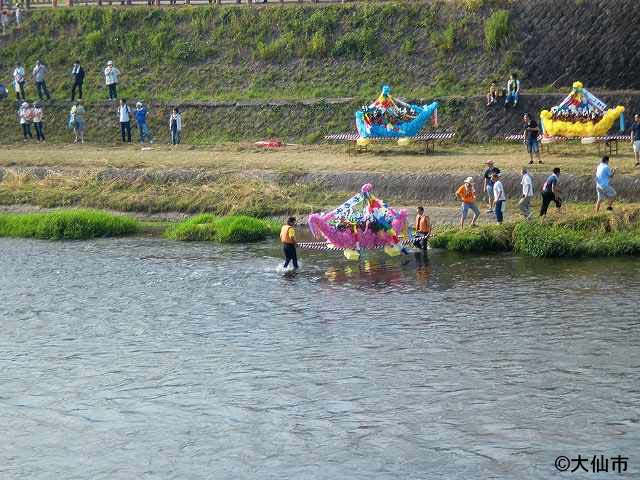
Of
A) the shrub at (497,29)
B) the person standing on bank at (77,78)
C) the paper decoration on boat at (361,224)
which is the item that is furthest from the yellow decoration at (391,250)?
the person standing on bank at (77,78)

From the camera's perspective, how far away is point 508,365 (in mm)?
20266

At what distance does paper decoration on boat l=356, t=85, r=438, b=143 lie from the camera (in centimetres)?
Result: 3628

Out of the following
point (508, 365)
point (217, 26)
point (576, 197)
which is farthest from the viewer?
point (217, 26)

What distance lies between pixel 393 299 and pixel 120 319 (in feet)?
18.5

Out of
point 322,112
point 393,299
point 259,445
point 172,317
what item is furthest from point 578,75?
point 259,445

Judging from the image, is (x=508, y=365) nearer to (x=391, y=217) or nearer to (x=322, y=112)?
(x=391, y=217)

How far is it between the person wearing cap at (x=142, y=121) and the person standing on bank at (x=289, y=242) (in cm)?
1496

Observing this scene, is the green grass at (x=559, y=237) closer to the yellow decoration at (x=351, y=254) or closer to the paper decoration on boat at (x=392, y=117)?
the yellow decoration at (x=351, y=254)

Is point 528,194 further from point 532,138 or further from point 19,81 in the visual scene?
point 19,81

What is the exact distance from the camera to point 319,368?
68.0 feet

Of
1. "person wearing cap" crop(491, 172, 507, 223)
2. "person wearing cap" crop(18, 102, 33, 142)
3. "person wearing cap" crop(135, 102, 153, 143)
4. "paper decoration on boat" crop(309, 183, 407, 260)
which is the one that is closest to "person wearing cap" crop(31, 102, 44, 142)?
"person wearing cap" crop(18, 102, 33, 142)

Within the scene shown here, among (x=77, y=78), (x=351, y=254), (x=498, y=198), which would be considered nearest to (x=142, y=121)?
(x=77, y=78)

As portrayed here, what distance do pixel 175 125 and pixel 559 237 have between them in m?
17.3

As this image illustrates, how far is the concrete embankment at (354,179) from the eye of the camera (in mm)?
31172
